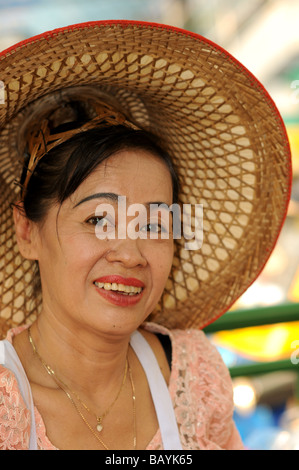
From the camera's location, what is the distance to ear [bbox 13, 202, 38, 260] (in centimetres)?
125

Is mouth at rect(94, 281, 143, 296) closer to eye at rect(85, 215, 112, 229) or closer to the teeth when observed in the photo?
the teeth

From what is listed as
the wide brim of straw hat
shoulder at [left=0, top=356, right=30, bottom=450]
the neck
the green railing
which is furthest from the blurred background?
shoulder at [left=0, top=356, right=30, bottom=450]

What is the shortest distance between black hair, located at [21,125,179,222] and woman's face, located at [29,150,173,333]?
0.06 feet

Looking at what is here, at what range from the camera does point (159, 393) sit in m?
1.33

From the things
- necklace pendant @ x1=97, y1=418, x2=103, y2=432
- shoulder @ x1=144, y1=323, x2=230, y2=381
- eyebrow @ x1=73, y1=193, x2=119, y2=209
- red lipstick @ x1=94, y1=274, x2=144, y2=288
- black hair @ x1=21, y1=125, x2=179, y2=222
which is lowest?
necklace pendant @ x1=97, y1=418, x2=103, y2=432

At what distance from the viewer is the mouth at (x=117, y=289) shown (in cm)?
112

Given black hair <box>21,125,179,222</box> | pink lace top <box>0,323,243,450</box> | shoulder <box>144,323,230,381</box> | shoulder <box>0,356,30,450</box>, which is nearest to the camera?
shoulder <box>0,356,30,450</box>

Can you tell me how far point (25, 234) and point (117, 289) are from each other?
11.1 inches

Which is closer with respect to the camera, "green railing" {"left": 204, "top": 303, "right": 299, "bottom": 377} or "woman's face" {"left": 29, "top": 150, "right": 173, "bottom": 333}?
"woman's face" {"left": 29, "top": 150, "right": 173, "bottom": 333}

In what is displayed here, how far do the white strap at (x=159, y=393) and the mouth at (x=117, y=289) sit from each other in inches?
11.7

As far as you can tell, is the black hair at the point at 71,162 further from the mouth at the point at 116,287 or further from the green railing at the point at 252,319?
the green railing at the point at 252,319

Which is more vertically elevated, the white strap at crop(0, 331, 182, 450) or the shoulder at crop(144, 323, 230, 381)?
the shoulder at crop(144, 323, 230, 381)

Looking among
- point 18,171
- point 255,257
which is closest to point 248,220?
point 255,257

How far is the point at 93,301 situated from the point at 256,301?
296 centimetres
